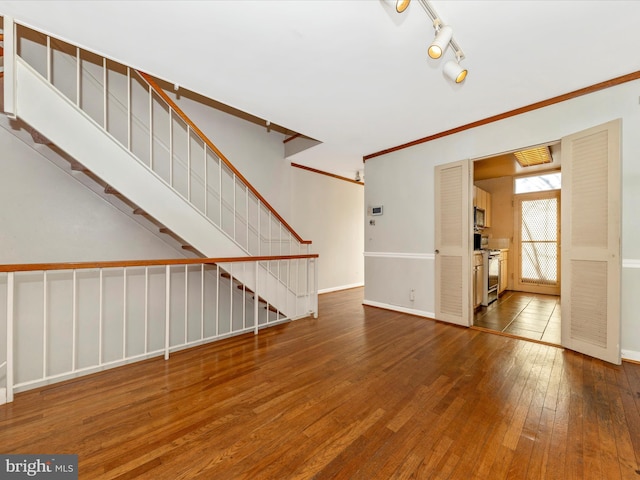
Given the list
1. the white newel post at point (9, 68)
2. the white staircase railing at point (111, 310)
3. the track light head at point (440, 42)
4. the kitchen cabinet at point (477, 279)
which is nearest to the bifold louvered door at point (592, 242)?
the kitchen cabinet at point (477, 279)

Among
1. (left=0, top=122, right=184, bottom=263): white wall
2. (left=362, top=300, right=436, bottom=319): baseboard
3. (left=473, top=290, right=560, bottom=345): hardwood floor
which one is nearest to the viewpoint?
(left=0, top=122, right=184, bottom=263): white wall

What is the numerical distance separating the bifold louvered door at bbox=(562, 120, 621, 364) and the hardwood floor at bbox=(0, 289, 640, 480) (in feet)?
0.88

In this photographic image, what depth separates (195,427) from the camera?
157cm

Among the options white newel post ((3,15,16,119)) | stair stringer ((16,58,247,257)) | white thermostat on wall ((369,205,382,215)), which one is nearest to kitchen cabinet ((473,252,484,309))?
white thermostat on wall ((369,205,382,215))

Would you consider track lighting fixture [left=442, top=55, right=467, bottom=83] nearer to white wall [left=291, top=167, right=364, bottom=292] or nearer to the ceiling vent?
the ceiling vent

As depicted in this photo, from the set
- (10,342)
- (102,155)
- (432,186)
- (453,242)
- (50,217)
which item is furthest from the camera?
(432,186)

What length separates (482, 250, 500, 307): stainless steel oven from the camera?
4.44 metres

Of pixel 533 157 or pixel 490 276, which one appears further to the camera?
pixel 490 276

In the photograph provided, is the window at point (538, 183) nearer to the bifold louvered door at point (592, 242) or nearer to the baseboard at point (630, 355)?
the bifold louvered door at point (592, 242)

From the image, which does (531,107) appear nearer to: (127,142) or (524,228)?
(524,228)

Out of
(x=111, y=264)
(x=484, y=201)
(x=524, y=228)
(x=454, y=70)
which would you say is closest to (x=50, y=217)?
(x=111, y=264)

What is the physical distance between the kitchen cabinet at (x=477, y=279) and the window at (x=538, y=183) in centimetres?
273

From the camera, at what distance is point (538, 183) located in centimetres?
558

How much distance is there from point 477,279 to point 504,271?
2.15 metres
